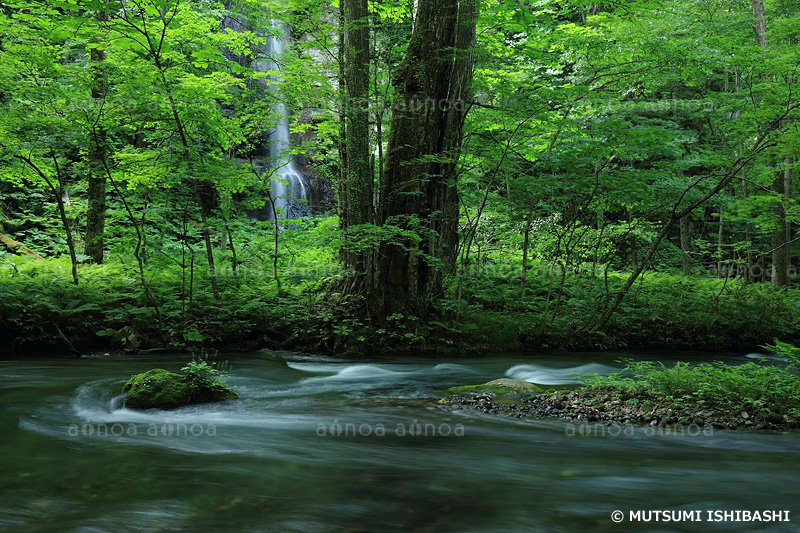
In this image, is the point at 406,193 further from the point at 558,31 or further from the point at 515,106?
the point at 558,31

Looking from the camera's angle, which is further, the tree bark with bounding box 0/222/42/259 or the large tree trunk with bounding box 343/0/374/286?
the tree bark with bounding box 0/222/42/259

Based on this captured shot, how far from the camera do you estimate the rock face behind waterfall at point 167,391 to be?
17.5 ft

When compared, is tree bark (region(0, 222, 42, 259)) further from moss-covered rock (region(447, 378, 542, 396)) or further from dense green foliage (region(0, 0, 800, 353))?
moss-covered rock (region(447, 378, 542, 396))

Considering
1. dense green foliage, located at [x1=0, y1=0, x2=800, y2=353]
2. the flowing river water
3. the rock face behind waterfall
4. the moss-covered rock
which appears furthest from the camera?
dense green foliage, located at [x1=0, y1=0, x2=800, y2=353]

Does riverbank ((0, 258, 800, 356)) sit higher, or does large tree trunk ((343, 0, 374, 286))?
large tree trunk ((343, 0, 374, 286))

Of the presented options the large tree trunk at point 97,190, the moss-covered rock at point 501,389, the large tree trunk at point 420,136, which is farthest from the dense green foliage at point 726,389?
the large tree trunk at point 97,190

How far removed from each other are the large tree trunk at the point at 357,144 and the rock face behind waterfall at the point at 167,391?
4.18 metres

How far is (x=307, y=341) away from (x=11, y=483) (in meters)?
6.23

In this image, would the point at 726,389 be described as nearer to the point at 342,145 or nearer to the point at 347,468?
the point at 347,468

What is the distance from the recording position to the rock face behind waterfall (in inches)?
210

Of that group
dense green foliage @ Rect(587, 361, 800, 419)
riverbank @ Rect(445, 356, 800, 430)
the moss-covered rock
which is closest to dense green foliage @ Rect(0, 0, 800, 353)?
the moss-covered rock

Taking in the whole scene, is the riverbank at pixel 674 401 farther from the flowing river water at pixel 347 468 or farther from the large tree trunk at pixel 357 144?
the large tree trunk at pixel 357 144

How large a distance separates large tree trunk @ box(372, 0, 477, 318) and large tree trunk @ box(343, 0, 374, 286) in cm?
44

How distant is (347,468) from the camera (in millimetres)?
3754
